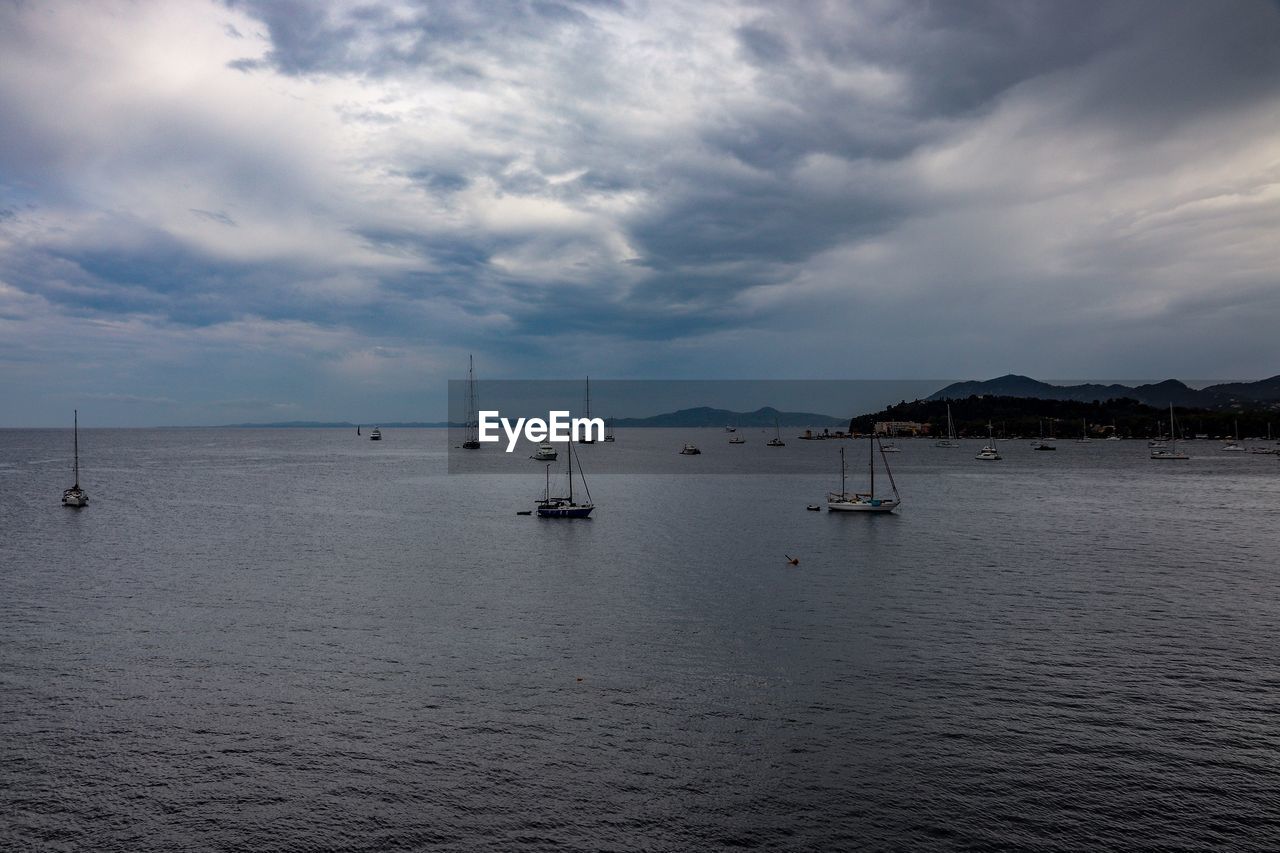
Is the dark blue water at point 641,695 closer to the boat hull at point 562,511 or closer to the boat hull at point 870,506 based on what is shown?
the boat hull at point 562,511

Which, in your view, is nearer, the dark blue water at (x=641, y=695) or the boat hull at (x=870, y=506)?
the dark blue water at (x=641, y=695)

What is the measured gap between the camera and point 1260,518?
3580 inches

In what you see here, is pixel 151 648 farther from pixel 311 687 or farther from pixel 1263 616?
pixel 1263 616

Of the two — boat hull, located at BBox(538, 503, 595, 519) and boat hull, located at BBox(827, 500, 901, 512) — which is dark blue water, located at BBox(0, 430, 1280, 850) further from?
boat hull, located at BBox(827, 500, 901, 512)

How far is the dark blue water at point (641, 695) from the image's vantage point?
24359 millimetres

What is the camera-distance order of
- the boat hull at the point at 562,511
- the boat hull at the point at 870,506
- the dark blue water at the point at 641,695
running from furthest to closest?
the boat hull at the point at 870,506 < the boat hull at the point at 562,511 < the dark blue water at the point at 641,695

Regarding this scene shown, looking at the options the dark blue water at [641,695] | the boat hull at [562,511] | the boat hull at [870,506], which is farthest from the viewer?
the boat hull at [870,506]

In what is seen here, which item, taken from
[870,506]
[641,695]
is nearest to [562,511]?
[870,506]

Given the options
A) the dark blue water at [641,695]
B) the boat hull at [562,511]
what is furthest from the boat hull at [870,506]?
the boat hull at [562,511]

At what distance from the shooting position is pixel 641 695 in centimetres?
3450

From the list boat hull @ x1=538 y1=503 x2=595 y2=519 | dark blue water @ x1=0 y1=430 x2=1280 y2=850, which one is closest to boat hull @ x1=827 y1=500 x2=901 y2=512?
dark blue water @ x1=0 y1=430 x2=1280 y2=850

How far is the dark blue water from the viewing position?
2436 centimetres

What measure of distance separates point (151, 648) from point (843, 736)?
35.2 metres

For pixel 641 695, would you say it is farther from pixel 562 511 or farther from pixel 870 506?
pixel 870 506
